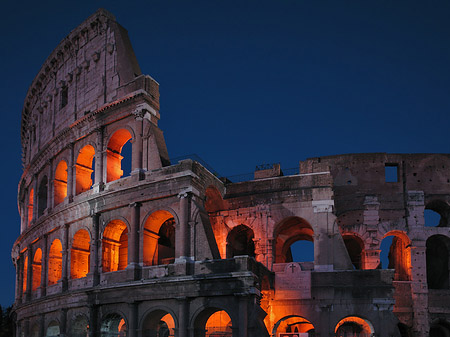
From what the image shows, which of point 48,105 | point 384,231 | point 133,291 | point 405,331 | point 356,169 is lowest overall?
point 405,331

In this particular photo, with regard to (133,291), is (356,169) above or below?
above

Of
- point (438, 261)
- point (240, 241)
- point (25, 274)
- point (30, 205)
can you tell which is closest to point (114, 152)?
point (240, 241)

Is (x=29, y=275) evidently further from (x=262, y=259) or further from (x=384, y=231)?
(x=384, y=231)

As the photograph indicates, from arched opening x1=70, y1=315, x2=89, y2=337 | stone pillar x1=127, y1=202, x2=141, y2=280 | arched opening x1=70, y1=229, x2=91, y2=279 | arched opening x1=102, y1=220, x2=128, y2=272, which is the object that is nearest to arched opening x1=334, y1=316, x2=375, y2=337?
stone pillar x1=127, y1=202, x2=141, y2=280

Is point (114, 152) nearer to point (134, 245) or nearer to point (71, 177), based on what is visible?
point (71, 177)

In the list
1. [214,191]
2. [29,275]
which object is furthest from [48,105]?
[214,191]

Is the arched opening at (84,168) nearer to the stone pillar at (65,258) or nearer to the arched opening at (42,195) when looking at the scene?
the stone pillar at (65,258)

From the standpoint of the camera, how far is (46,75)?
3183cm

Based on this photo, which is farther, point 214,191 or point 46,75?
point 46,75

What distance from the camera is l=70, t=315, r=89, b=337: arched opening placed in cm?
2420

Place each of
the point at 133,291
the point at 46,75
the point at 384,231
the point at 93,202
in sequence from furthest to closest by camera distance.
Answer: the point at 46,75
the point at 384,231
the point at 93,202
the point at 133,291

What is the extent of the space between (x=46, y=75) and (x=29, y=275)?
Answer: 10.6m

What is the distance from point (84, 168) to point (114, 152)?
2.30 meters

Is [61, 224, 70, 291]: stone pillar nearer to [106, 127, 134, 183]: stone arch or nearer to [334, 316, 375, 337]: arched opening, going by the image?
[106, 127, 134, 183]: stone arch
